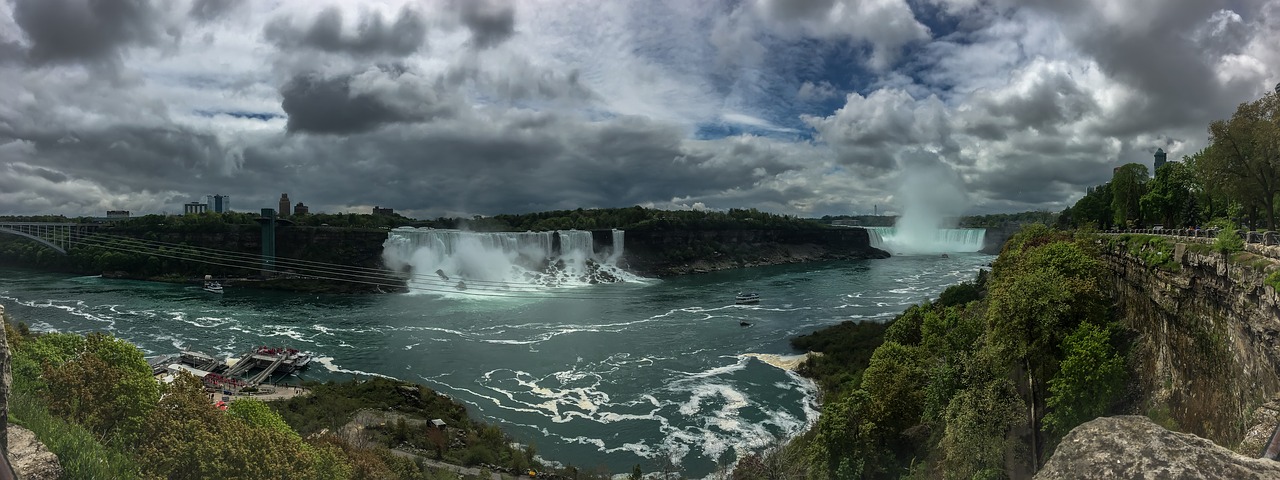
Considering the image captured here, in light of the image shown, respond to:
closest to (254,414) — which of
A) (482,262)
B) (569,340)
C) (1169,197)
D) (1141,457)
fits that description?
(1141,457)

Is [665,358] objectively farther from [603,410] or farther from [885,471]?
[885,471]

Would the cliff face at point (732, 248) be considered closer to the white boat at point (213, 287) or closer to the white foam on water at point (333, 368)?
the white boat at point (213, 287)

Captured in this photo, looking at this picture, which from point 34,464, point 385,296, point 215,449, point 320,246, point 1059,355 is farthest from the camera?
point 320,246

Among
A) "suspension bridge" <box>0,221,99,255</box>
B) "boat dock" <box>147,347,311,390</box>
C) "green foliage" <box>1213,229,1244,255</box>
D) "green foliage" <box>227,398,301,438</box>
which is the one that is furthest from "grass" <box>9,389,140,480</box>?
"suspension bridge" <box>0,221,99,255</box>

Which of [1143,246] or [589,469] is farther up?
[1143,246]

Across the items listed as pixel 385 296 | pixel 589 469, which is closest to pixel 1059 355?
pixel 589 469

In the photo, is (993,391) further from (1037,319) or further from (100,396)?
(100,396)

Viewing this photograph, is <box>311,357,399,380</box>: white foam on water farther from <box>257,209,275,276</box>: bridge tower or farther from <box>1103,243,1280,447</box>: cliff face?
<box>257,209,275,276</box>: bridge tower

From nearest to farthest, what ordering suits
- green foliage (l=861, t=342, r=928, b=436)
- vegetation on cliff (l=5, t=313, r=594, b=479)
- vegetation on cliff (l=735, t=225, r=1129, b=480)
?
vegetation on cliff (l=5, t=313, r=594, b=479) → vegetation on cliff (l=735, t=225, r=1129, b=480) → green foliage (l=861, t=342, r=928, b=436)
